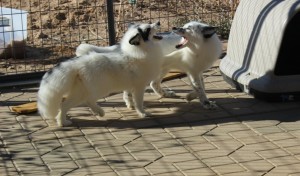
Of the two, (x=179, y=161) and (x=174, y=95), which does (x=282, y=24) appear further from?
(x=179, y=161)

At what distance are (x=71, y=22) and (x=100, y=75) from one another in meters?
3.79

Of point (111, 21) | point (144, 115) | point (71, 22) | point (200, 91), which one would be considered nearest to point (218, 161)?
A: point (144, 115)

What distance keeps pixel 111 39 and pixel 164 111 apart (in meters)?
1.81

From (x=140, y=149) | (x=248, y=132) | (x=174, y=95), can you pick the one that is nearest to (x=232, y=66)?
(x=174, y=95)

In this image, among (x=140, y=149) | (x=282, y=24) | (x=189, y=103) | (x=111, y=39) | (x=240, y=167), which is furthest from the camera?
(x=111, y=39)

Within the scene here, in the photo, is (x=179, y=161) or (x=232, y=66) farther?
(x=232, y=66)

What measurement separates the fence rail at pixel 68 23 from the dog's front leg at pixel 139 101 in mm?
1819

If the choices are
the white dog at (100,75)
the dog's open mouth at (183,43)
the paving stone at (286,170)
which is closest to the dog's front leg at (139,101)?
the white dog at (100,75)

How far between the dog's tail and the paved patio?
0.81 feet

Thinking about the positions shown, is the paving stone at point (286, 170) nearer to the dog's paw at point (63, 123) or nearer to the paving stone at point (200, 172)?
the paving stone at point (200, 172)

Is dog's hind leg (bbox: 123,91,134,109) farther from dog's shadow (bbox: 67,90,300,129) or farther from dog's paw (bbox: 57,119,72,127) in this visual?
dog's paw (bbox: 57,119,72,127)

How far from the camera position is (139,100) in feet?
22.4

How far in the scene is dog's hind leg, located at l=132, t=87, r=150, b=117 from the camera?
6.77m

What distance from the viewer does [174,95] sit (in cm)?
753
